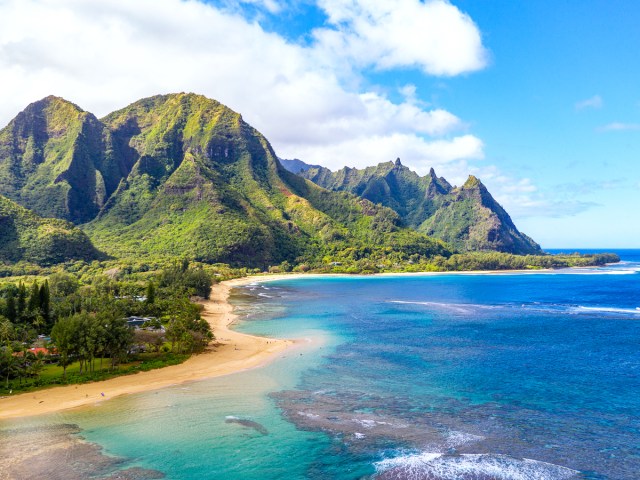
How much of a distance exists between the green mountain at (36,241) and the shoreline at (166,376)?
123137 mm

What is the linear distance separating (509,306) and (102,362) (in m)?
111

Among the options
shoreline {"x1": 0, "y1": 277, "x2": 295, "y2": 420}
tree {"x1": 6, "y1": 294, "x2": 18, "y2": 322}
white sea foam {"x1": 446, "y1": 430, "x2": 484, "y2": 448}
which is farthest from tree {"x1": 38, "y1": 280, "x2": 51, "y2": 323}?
white sea foam {"x1": 446, "y1": 430, "x2": 484, "y2": 448}

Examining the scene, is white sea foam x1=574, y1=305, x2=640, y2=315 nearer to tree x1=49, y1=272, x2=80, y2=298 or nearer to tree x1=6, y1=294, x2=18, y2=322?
tree x1=6, y1=294, x2=18, y2=322

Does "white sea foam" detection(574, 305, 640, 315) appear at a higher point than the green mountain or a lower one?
lower

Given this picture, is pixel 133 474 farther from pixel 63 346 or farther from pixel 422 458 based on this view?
pixel 63 346

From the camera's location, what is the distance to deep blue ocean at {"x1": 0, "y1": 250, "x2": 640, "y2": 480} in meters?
37.2

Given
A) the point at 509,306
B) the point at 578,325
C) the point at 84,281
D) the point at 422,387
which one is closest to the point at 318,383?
the point at 422,387

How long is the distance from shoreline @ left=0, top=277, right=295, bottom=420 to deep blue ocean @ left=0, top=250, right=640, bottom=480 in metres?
2.69

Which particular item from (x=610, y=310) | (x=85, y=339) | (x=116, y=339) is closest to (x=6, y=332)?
(x=85, y=339)

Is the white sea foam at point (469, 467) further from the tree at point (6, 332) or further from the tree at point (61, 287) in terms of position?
the tree at point (61, 287)

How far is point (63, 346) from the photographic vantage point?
59.0 meters

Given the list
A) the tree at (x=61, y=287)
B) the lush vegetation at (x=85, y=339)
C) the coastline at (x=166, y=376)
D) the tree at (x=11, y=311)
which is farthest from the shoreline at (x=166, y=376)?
the tree at (x=61, y=287)

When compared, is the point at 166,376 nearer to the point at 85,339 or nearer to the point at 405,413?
the point at 85,339

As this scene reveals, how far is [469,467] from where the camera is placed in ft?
119
